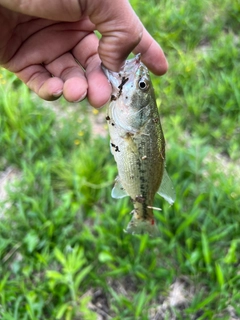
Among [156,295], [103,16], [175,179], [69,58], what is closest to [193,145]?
[175,179]

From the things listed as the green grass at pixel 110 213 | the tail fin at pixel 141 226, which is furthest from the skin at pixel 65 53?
the green grass at pixel 110 213

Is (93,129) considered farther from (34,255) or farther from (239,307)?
(239,307)

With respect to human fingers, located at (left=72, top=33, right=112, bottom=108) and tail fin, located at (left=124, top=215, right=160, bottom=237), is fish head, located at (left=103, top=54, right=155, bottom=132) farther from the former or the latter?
tail fin, located at (left=124, top=215, right=160, bottom=237)

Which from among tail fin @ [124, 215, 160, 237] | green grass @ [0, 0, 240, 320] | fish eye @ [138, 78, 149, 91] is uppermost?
fish eye @ [138, 78, 149, 91]

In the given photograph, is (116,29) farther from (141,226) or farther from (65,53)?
(141,226)

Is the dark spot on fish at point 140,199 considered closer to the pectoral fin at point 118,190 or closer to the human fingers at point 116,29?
the pectoral fin at point 118,190

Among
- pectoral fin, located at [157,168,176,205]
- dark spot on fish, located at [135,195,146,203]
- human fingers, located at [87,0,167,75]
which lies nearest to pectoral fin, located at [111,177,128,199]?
dark spot on fish, located at [135,195,146,203]

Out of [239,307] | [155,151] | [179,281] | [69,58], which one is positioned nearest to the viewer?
[155,151]
